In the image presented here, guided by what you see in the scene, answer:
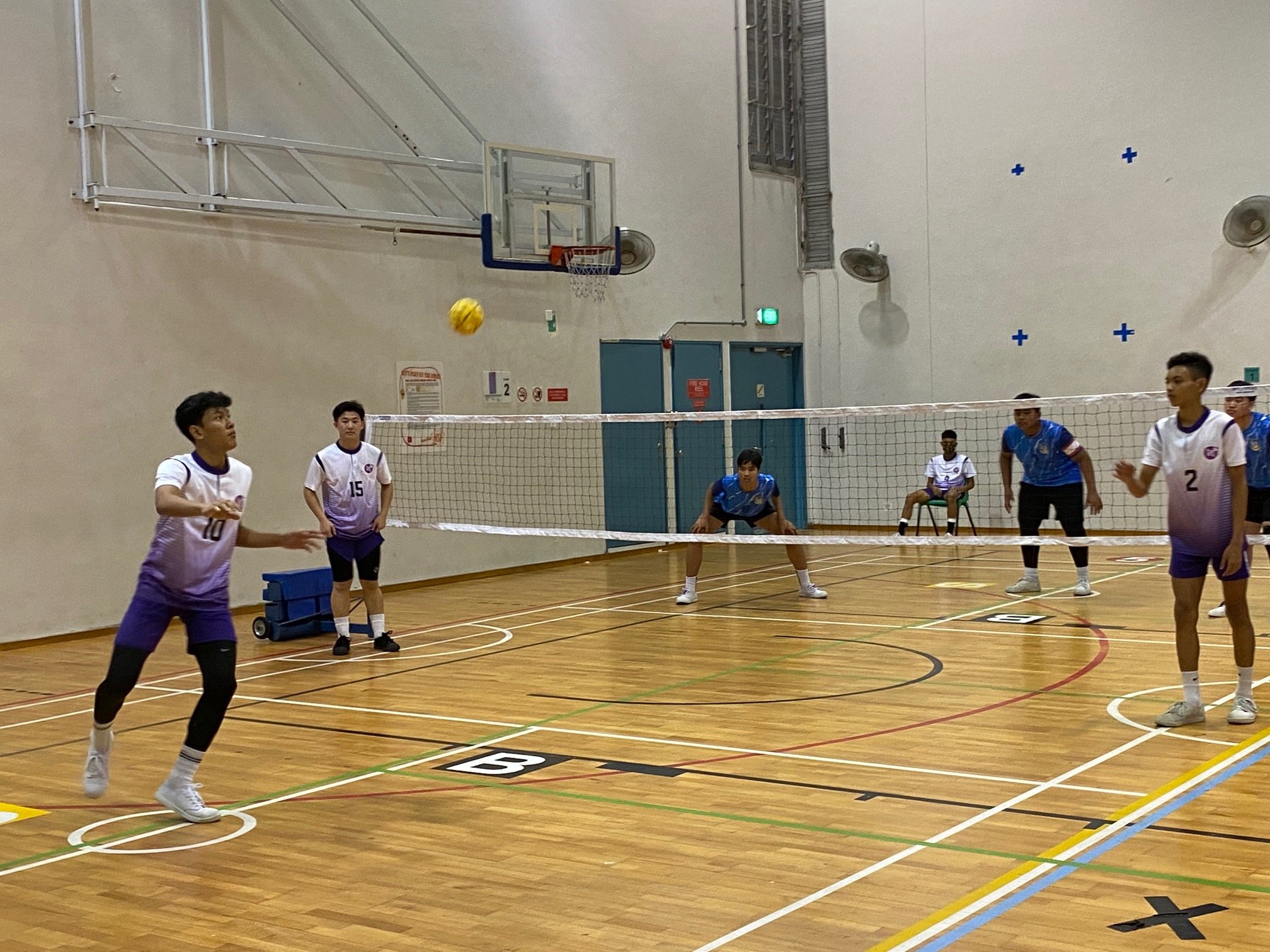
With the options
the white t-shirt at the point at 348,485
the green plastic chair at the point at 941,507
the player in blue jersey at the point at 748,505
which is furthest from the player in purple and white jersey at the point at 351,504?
the green plastic chair at the point at 941,507

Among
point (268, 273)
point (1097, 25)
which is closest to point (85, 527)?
point (268, 273)

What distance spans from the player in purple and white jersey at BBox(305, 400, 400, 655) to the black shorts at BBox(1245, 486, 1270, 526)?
6.42 meters

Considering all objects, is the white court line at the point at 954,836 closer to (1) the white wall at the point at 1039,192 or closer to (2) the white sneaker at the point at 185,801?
(2) the white sneaker at the point at 185,801

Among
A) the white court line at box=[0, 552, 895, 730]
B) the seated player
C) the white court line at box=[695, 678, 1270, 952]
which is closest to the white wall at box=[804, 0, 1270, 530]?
the seated player

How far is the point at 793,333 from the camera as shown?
19.8m

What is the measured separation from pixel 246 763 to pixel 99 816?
96 centimetres

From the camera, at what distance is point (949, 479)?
16.6 metres

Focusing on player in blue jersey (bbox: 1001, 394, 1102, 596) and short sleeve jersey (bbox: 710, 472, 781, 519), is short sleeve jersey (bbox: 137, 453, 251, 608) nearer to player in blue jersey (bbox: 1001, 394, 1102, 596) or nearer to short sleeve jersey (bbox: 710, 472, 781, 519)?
short sleeve jersey (bbox: 710, 472, 781, 519)

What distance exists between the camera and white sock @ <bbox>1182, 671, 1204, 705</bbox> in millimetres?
6945

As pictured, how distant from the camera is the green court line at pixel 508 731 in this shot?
18.4 ft

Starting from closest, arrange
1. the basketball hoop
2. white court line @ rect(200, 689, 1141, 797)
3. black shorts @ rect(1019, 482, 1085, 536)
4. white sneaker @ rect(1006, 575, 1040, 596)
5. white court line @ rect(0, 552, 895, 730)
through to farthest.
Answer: white court line @ rect(200, 689, 1141, 797) < white court line @ rect(0, 552, 895, 730) < black shorts @ rect(1019, 482, 1085, 536) < white sneaker @ rect(1006, 575, 1040, 596) < the basketball hoop

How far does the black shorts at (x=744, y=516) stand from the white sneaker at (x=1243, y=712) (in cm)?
541

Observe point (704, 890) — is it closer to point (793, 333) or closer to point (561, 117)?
point (561, 117)

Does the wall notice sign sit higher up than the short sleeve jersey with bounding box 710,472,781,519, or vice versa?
the wall notice sign
